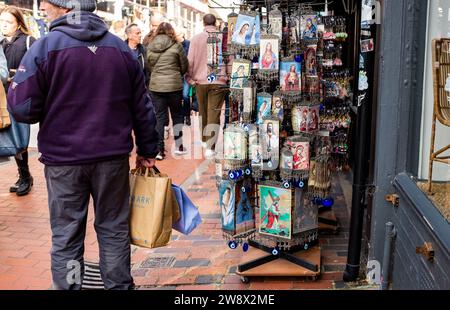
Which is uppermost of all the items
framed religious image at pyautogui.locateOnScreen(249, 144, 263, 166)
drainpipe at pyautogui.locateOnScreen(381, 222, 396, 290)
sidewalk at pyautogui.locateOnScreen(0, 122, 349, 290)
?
framed religious image at pyautogui.locateOnScreen(249, 144, 263, 166)

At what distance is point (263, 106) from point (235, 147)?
0.34 m

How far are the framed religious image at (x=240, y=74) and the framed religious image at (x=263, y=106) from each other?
13cm

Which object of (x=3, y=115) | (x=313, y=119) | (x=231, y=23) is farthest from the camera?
(x=3, y=115)

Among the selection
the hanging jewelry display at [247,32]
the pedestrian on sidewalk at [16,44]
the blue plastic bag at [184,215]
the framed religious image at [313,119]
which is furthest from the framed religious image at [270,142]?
the pedestrian on sidewalk at [16,44]

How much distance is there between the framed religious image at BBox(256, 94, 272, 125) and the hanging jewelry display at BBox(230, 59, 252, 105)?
0.12 meters

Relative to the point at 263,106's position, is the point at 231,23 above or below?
above

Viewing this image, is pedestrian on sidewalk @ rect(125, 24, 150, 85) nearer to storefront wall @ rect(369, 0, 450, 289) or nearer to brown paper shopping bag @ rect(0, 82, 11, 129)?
brown paper shopping bag @ rect(0, 82, 11, 129)

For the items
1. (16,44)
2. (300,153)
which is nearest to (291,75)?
(300,153)

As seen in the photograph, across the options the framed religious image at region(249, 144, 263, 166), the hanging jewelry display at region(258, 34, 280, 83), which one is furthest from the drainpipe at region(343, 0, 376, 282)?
the framed religious image at region(249, 144, 263, 166)

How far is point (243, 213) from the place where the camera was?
158 inches

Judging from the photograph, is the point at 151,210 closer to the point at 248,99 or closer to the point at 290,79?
the point at 248,99

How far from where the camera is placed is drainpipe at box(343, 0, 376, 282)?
368 cm
